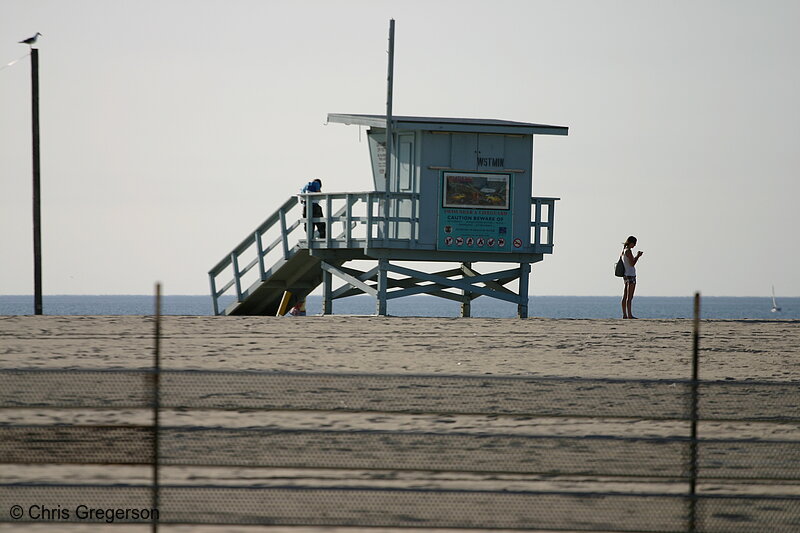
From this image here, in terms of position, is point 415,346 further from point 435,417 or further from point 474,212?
point 474,212

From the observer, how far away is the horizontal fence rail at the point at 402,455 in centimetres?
945

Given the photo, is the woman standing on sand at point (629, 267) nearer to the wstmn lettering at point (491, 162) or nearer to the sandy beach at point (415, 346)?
the sandy beach at point (415, 346)

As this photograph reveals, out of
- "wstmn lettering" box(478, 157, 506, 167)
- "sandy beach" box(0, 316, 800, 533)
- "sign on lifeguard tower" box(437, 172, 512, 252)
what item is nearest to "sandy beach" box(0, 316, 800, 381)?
"sandy beach" box(0, 316, 800, 533)

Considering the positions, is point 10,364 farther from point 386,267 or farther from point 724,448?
point 386,267

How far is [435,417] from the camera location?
1380 cm

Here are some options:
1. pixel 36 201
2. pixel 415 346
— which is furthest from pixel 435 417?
pixel 36 201

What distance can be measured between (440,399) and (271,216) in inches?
580

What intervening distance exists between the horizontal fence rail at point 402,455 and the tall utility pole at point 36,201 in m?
12.3

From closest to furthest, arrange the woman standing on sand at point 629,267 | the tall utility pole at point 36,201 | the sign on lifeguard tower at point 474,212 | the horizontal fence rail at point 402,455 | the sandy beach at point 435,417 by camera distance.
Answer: the horizontal fence rail at point 402,455 < the sandy beach at point 435,417 < the woman standing on sand at point 629,267 < the sign on lifeguard tower at point 474,212 < the tall utility pole at point 36,201

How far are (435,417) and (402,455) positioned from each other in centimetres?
239

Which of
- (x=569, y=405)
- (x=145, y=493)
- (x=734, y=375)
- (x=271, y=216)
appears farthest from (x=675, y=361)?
(x=271, y=216)

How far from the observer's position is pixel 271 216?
1118 inches

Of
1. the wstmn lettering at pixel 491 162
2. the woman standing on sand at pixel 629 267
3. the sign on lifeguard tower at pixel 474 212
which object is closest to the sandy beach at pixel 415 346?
the woman standing on sand at pixel 629 267

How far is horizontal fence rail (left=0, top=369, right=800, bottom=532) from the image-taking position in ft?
31.0
